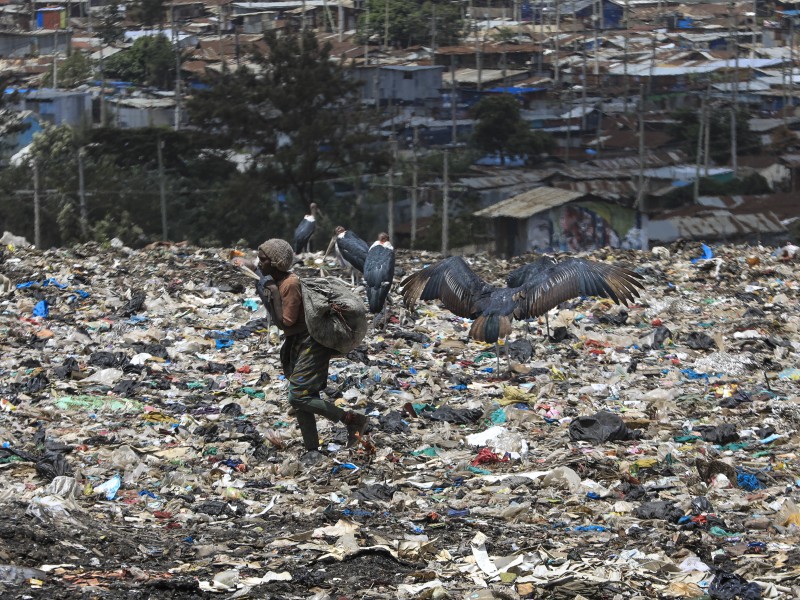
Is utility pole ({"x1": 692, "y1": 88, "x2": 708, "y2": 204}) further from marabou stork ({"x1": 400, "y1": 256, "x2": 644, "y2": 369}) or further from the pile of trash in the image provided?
marabou stork ({"x1": 400, "y1": 256, "x2": 644, "y2": 369})

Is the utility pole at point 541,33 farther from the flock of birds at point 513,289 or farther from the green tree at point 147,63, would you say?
the flock of birds at point 513,289

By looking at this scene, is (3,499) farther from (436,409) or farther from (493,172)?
(493,172)

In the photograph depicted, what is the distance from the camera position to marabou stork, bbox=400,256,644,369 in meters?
8.75

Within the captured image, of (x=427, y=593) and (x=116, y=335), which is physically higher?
(x=427, y=593)

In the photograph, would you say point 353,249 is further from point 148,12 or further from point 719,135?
point 148,12

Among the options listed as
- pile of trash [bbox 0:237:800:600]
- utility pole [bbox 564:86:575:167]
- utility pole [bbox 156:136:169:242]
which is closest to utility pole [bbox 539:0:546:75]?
utility pole [bbox 564:86:575:167]

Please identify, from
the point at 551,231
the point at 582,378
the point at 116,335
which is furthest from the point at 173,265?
the point at 551,231

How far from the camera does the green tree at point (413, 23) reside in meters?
44.6

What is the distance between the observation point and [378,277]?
1058 cm

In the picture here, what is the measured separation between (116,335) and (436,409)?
3548 millimetres

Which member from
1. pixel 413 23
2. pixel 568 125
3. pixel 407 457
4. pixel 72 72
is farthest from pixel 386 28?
pixel 407 457

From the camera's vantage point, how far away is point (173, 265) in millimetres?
14289

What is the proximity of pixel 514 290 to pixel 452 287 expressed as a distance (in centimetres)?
50

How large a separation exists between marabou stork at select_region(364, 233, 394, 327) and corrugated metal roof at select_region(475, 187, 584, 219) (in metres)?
18.3
